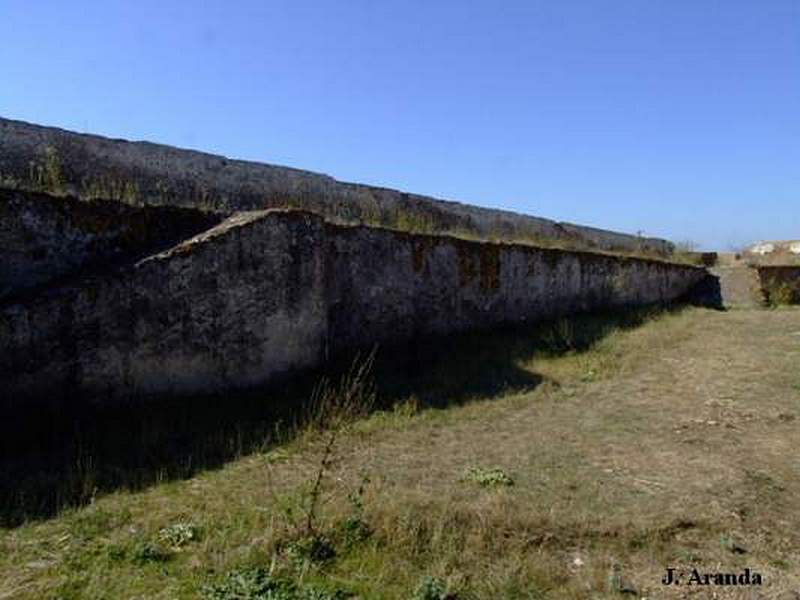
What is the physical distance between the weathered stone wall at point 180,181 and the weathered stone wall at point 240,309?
66 cm

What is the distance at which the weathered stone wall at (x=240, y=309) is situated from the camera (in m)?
4.75

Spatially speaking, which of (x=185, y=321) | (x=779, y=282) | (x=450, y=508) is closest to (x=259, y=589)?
(x=450, y=508)

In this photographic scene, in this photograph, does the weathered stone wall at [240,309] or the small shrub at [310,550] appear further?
the weathered stone wall at [240,309]

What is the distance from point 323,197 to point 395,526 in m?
6.94

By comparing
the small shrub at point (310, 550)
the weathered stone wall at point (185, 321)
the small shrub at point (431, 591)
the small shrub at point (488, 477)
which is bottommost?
the small shrub at point (431, 591)

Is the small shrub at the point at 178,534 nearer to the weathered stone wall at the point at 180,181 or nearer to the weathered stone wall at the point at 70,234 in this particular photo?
the weathered stone wall at the point at 70,234

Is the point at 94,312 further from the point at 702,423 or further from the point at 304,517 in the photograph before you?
the point at 702,423

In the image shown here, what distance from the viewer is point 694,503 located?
4047mm

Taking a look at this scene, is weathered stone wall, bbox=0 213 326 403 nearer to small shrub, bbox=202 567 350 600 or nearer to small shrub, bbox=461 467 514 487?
small shrub, bbox=461 467 514 487

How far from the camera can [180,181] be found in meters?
7.84

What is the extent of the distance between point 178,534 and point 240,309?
2.76 m

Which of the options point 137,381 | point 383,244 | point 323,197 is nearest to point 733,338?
point 383,244

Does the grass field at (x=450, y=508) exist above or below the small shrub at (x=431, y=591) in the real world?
above

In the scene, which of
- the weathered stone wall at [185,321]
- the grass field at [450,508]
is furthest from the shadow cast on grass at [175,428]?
the weathered stone wall at [185,321]
